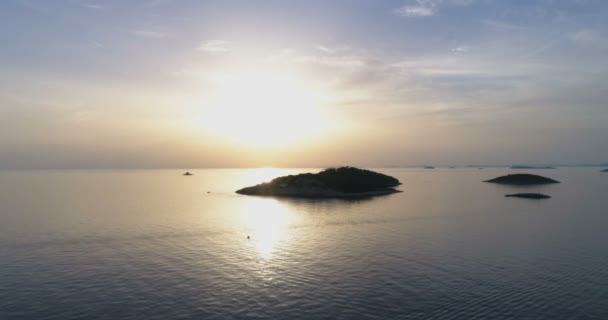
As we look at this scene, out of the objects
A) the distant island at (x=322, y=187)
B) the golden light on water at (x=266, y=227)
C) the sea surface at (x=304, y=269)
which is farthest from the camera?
the distant island at (x=322, y=187)

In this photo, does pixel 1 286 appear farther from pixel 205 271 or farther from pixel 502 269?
pixel 502 269

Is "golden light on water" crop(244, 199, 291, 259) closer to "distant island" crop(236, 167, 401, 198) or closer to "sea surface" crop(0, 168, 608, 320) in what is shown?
"sea surface" crop(0, 168, 608, 320)

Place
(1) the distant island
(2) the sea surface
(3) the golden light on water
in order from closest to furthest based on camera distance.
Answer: (2) the sea surface < (3) the golden light on water < (1) the distant island

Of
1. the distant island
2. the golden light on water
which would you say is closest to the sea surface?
the golden light on water

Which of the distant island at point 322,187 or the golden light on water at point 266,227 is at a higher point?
the distant island at point 322,187

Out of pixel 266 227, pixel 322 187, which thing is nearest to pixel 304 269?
pixel 266 227

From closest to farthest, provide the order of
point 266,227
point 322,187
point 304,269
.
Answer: point 304,269, point 266,227, point 322,187

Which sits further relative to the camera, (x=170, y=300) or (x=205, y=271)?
(x=205, y=271)

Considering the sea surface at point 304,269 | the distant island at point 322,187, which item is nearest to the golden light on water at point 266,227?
the sea surface at point 304,269

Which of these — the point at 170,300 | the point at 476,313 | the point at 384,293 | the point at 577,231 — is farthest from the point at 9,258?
the point at 577,231

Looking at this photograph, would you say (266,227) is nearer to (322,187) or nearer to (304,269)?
(304,269)

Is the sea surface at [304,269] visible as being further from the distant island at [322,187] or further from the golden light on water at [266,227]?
the distant island at [322,187]
